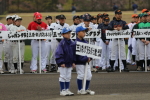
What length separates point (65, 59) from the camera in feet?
40.2

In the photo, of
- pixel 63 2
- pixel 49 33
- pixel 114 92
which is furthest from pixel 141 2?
pixel 114 92

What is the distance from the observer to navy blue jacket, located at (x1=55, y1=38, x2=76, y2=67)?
39.9 feet

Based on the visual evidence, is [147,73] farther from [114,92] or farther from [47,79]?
[114,92]

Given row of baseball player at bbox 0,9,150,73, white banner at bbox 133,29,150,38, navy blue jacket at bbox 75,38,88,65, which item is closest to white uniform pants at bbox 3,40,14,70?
row of baseball player at bbox 0,9,150,73

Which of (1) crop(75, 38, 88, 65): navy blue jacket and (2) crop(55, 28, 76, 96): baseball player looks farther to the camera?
(1) crop(75, 38, 88, 65): navy blue jacket

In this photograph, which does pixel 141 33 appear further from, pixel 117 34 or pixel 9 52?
pixel 9 52

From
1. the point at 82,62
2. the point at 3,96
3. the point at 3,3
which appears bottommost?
the point at 3,96

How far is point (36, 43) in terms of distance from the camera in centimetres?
1833

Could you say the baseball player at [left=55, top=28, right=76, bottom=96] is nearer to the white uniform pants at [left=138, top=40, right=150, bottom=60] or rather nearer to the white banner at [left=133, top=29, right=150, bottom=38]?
the white banner at [left=133, top=29, right=150, bottom=38]

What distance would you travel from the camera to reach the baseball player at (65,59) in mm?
12172

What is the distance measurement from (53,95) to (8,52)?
6.70m

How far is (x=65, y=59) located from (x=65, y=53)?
0.15 metres

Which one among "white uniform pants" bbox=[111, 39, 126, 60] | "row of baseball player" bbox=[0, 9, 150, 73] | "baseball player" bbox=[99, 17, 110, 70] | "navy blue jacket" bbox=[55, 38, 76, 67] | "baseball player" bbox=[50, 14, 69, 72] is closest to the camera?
"navy blue jacket" bbox=[55, 38, 76, 67]

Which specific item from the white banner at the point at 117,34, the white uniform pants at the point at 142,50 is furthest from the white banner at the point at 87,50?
the white uniform pants at the point at 142,50
